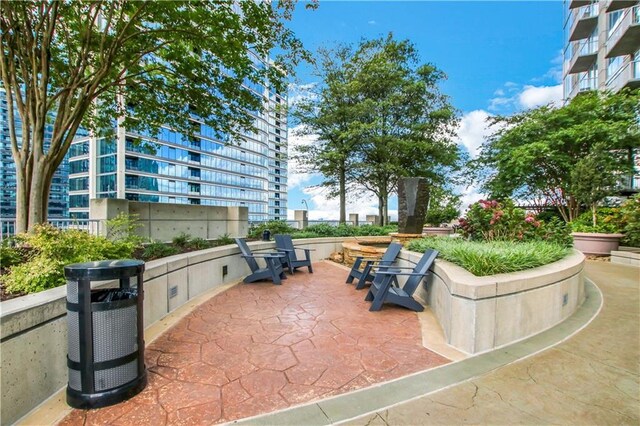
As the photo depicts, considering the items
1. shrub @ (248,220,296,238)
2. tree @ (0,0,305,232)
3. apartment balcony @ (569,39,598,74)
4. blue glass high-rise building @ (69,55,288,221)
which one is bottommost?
shrub @ (248,220,296,238)

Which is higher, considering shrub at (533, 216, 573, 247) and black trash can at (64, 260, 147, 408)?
shrub at (533, 216, 573, 247)

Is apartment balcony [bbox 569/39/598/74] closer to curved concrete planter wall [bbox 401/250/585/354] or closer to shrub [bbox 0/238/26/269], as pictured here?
curved concrete planter wall [bbox 401/250/585/354]

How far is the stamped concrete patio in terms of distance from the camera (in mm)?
2486

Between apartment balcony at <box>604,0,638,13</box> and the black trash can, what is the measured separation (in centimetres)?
3089

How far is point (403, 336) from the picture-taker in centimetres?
397

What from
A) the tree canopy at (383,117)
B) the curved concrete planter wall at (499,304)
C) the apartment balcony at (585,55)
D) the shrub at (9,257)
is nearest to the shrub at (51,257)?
the shrub at (9,257)

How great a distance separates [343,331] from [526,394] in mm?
2089

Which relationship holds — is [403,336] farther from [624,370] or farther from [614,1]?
[614,1]

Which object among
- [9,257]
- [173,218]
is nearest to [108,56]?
[173,218]

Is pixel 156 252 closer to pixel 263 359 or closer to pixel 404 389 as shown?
pixel 263 359

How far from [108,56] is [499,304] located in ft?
→ 29.5

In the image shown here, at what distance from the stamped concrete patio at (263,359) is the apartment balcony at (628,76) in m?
23.7

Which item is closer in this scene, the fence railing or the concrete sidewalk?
the concrete sidewalk

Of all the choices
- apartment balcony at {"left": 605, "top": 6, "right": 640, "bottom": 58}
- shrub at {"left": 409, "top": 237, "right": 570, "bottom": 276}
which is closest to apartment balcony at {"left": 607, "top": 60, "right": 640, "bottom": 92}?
apartment balcony at {"left": 605, "top": 6, "right": 640, "bottom": 58}
